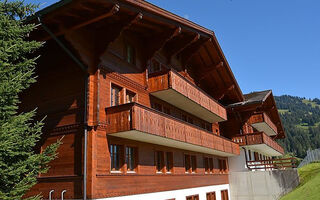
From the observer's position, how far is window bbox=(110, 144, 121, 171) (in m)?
12.2

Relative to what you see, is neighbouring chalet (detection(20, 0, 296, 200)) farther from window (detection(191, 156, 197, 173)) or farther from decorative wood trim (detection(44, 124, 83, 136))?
window (detection(191, 156, 197, 173))

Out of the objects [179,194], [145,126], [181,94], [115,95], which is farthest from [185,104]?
[145,126]

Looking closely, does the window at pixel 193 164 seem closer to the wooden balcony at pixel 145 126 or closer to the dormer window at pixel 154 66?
the wooden balcony at pixel 145 126

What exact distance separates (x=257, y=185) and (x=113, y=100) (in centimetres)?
1754

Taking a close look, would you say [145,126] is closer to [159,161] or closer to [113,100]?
[113,100]

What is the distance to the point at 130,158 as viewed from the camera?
13273mm

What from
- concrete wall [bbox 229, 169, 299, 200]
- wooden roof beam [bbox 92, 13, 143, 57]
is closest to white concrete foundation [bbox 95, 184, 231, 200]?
concrete wall [bbox 229, 169, 299, 200]

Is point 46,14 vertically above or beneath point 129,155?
above

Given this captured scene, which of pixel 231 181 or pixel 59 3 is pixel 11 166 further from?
pixel 231 181

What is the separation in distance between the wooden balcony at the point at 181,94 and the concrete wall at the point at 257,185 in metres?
7.36

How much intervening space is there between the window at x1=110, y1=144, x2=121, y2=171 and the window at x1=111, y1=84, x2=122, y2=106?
6.41 ft

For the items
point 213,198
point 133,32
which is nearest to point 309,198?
point 213,198

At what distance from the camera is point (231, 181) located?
86.7ft

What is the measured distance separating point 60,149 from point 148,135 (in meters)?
3.72
